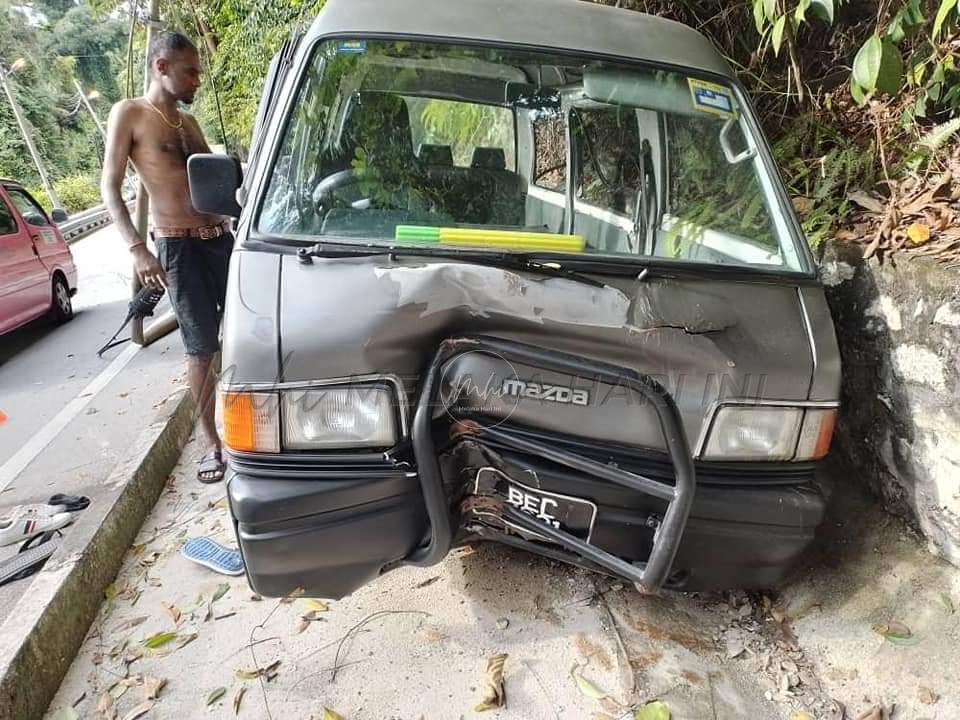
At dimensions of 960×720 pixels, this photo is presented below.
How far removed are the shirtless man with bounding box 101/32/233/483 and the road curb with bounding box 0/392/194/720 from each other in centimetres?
32

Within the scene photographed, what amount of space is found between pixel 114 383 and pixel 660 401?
14.6 feet

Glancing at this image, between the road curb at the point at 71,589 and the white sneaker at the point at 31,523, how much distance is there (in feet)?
0.78

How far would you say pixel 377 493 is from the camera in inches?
67.6

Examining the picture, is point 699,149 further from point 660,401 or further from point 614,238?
point 660,401

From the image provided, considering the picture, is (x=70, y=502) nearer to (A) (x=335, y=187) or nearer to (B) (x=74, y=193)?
(A) (x=335, y=187)

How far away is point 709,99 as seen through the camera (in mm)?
2271

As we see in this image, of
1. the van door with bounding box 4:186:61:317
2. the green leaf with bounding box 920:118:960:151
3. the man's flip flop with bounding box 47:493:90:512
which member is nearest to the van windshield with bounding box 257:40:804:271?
the green leaf with bounding box 920:118:960:151

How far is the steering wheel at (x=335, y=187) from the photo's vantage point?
2047mm

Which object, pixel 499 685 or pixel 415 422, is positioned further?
pixel 499 685

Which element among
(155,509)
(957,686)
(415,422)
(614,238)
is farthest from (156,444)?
(957,686)

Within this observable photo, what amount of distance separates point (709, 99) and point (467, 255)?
1.17 meters

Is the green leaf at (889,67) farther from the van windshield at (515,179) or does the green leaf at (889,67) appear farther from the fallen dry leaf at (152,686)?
the fallen dry leaf at (152,686)

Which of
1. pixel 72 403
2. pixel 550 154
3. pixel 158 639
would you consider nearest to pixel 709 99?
pixel 550 154

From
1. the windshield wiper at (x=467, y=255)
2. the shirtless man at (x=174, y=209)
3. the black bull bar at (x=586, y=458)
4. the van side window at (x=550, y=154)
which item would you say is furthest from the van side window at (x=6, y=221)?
the black bull bar at (x=586, y=458)
